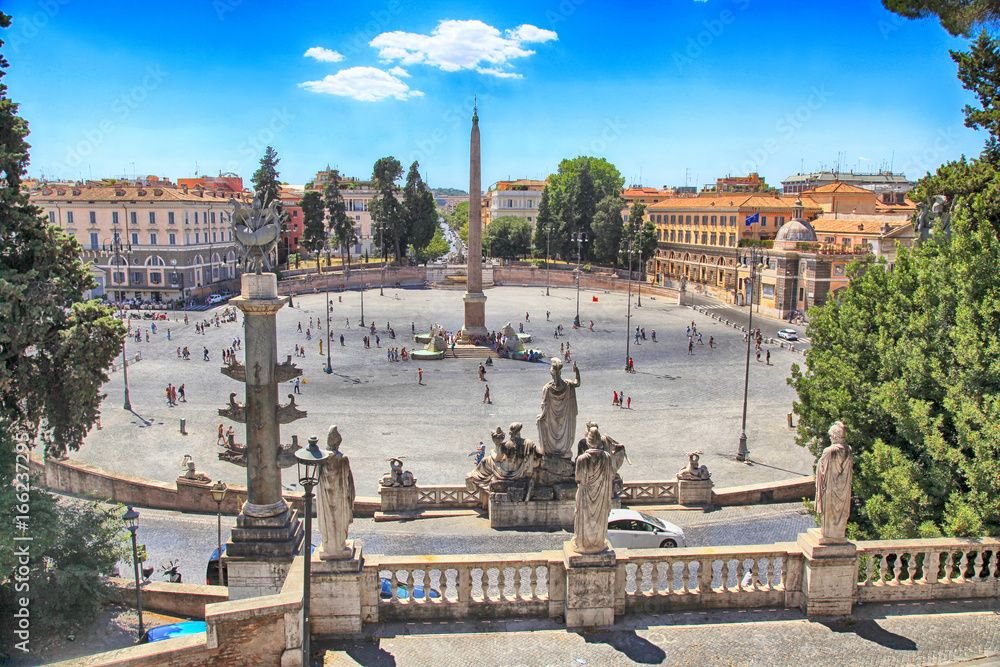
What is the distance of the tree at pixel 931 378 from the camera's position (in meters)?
10.5

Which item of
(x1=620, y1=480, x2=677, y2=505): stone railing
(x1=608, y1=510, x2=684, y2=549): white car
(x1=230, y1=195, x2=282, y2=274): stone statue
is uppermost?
(x1=230, y1=195, x2=282, y2=274): stone statue

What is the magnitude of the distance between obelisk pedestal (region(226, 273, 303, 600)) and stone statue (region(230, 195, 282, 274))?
46cm

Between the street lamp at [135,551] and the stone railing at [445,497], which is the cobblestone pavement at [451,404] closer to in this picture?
the stone railing at [445,497]

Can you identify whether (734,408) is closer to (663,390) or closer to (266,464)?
(663,390)

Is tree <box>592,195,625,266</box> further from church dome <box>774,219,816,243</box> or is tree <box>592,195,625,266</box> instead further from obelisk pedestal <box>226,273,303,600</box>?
obelisk pedestal <box>226,273,303,600</box>

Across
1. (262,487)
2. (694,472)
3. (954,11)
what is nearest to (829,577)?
(262,487)

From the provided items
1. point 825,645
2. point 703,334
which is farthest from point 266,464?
point 703,334

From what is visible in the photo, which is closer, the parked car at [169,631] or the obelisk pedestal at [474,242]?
the parked car at [169,631]

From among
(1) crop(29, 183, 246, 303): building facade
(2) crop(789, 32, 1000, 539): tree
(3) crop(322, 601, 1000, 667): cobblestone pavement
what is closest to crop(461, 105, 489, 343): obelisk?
(1) crop(29, 183, 246, 303): building facade

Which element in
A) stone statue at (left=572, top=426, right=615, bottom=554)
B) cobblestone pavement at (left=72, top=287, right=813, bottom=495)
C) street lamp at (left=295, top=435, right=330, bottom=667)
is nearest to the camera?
street lamp at (left=295, top=435, right=330, bottom=667)

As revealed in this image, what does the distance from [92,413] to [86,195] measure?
60471 mm

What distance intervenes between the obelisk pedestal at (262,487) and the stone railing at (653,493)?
30.8 ft

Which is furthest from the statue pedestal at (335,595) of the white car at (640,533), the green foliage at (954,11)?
the green foliage at (954,11)

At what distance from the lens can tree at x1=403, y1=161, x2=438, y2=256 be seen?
8381cm
